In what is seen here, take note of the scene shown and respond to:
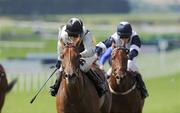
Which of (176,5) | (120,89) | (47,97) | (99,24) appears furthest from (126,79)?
(176,5)

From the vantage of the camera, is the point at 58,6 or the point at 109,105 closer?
the point at 109,105

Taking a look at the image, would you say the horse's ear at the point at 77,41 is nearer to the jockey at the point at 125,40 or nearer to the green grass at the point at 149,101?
the jockey at the point at 125,40

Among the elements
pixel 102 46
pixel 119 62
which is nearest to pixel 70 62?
pixel 119 62

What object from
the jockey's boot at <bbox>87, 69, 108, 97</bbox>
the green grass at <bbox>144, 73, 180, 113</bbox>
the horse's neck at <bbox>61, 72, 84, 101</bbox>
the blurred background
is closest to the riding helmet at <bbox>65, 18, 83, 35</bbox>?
the horse's neck at <bbox>61, 72, 84, 101</bbox>

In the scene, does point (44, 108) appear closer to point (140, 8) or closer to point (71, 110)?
point (71, 110)

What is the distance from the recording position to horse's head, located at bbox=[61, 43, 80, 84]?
27.9ft

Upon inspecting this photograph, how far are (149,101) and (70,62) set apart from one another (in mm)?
15957

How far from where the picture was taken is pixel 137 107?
1170cm

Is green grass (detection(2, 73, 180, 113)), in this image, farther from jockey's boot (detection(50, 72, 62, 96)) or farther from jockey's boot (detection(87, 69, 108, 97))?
jockey's boot (detection(50, 72, 62, 96))

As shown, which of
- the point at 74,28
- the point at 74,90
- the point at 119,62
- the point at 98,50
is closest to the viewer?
the point at 74,90

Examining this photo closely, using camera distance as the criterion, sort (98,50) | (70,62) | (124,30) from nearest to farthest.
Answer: (70,62) < (98,50) < (124,30)

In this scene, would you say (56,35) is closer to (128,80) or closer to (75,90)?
(128,80)

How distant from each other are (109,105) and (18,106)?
40.9 ft

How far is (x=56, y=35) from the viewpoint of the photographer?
3194 inches
